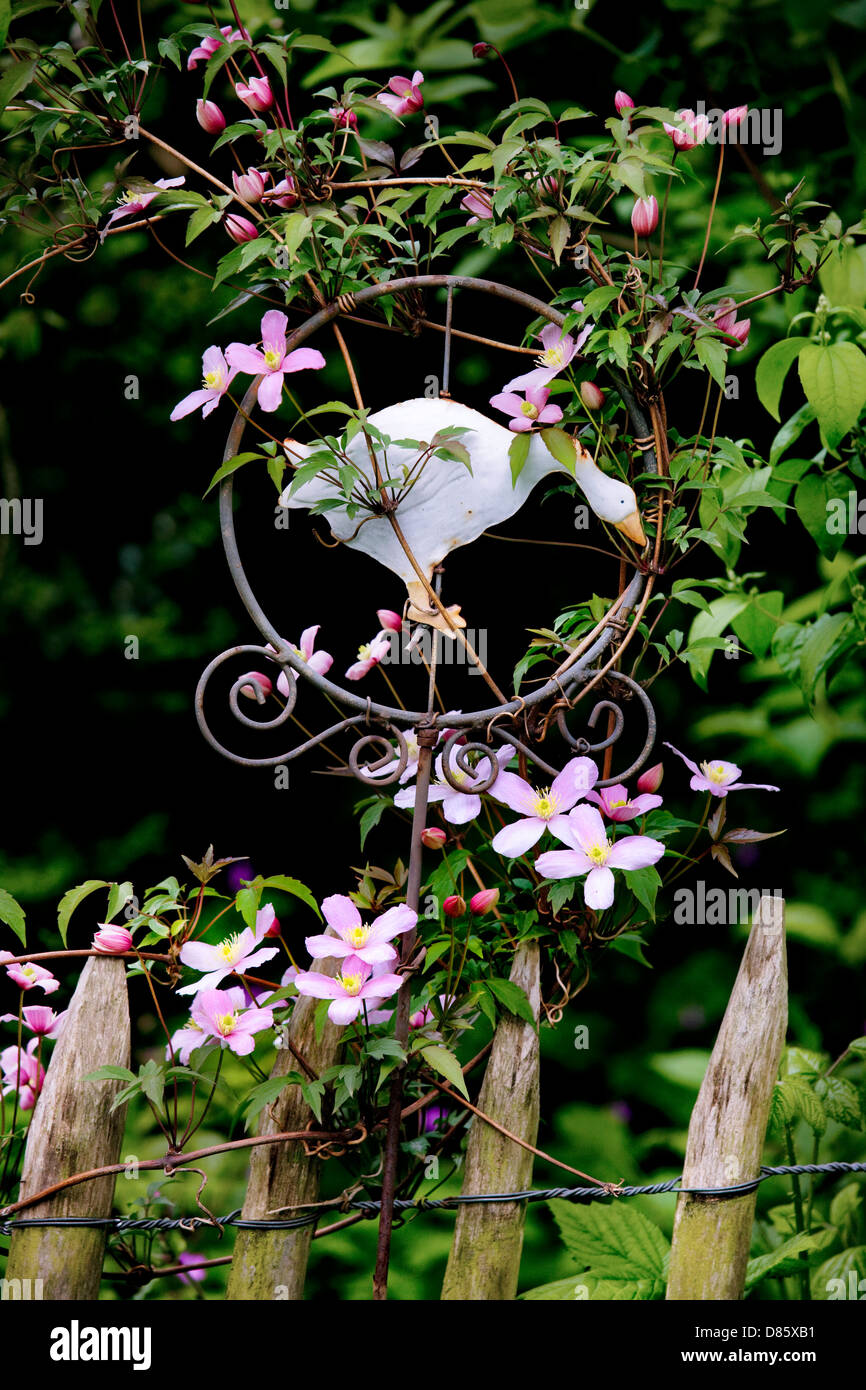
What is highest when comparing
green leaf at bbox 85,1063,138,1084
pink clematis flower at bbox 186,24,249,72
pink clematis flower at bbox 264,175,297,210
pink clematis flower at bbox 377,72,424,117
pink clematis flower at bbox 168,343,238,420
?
pink clematis flower at bbox 186,24,249,72

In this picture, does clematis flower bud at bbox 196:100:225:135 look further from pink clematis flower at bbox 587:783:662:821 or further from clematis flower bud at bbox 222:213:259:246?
pink clematis flower at bbox 587:783:662:821

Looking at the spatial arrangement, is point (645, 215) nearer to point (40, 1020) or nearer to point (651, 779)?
point (651, 779)

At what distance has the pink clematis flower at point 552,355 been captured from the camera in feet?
3.75

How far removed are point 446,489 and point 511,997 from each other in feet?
1.61

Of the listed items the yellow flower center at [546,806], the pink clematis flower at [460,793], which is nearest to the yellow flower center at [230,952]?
the pink clematis flower at [460,793]

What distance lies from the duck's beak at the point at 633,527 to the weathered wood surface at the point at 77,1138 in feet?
2.14

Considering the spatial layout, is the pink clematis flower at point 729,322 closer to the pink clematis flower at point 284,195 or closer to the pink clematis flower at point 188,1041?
the pink clematis flower at point 284,195

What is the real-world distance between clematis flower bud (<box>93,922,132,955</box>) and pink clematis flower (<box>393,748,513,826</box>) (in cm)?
29

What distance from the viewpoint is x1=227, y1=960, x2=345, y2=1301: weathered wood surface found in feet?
3.79

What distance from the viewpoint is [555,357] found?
45.9 inches

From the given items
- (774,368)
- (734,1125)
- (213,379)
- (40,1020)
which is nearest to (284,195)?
(213,379)

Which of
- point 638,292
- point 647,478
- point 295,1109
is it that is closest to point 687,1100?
point 295,1109

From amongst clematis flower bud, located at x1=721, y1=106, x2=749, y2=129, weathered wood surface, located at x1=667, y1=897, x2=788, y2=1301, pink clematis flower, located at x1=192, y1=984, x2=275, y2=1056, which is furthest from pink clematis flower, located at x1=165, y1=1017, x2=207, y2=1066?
clematis flower bud, located at x1=721, y1=106, x2=749, y2=129
